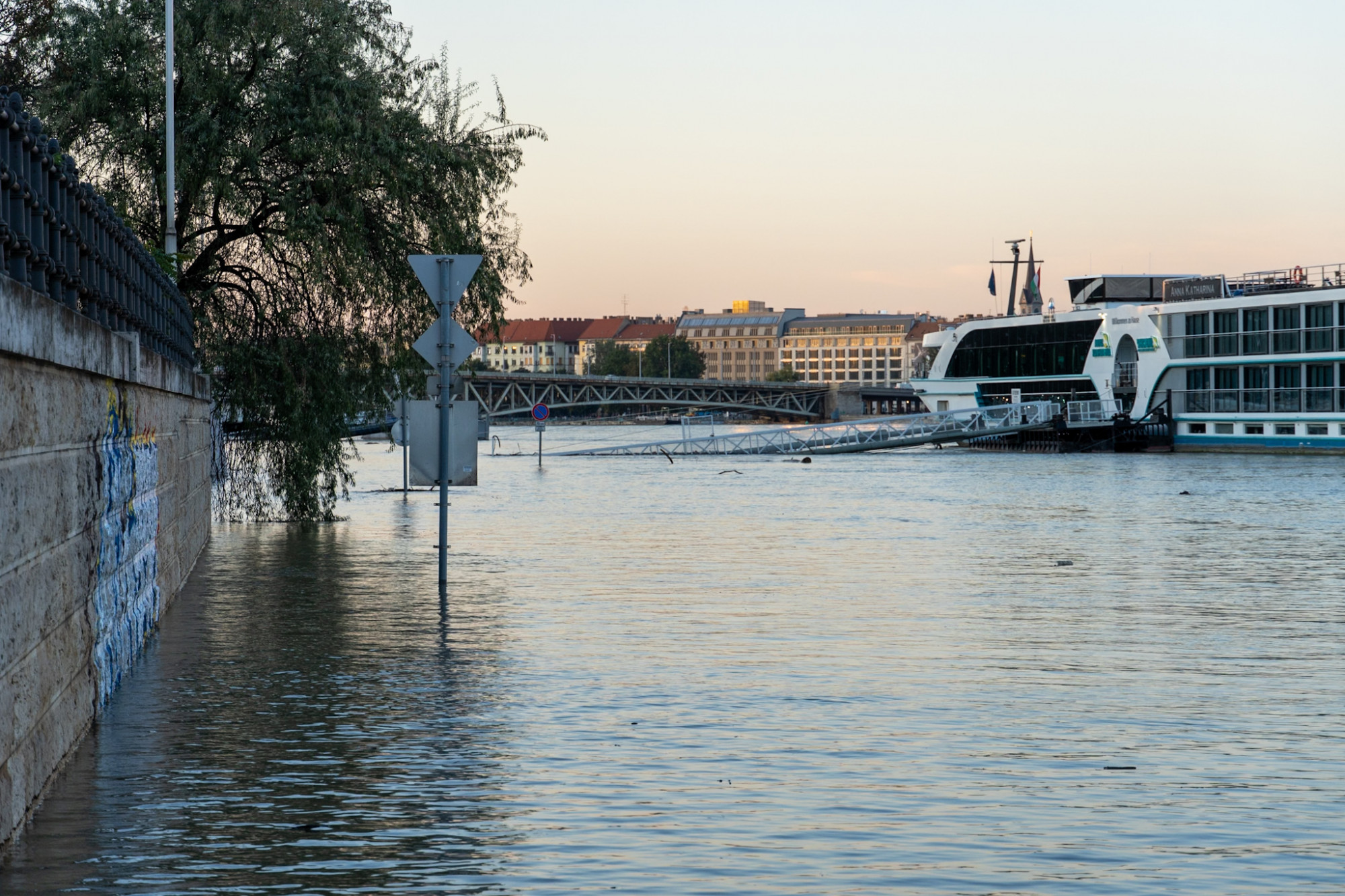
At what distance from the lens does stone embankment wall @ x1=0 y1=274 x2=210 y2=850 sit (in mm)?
6590

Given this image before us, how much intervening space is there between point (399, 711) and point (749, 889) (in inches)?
174

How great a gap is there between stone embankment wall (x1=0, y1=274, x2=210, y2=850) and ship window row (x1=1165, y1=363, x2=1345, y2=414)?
72.4 m

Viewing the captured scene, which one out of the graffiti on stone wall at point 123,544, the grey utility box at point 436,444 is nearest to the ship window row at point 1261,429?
the grey utility box at point 436,444

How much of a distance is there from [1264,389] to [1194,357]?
4116 mm

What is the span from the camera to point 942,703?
1057 cm

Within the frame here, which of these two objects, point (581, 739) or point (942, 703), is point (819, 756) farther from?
point (942, 703)

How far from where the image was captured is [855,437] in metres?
87.3

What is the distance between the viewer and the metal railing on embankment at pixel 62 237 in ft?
22.6

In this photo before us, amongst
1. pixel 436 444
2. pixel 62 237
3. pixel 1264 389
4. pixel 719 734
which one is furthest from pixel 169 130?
pixel 1264 389

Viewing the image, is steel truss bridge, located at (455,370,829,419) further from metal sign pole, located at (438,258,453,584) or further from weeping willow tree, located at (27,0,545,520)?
metal sign pole, located at (438,258,453,584)

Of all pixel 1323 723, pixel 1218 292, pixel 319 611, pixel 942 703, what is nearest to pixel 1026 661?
pixel 942 703

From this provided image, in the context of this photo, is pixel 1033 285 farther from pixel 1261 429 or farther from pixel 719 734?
pixel 719 734

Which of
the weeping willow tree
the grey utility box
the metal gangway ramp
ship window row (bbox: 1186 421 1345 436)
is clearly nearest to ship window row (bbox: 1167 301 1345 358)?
ship window row (bbox: 1186 421 1345 436)

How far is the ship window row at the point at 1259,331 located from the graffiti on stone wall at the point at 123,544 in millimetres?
71637
